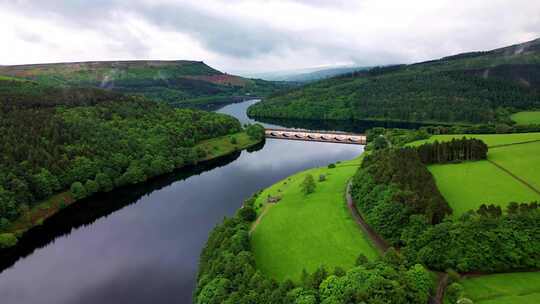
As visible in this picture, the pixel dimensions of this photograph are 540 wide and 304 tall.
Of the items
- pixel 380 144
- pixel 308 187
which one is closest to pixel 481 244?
pixel 308 187

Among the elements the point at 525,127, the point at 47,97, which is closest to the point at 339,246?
the point at 525,127

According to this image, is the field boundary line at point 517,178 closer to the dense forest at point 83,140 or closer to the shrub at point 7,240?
the dense forest at point 83,140

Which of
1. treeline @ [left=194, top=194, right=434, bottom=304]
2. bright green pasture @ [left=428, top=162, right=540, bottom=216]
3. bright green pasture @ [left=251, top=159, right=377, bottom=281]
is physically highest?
bright green pasture @ [left=428, top=162, right=540, bottom=216]

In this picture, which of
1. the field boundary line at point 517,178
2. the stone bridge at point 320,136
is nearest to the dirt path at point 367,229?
the field boundary line at point 517,178

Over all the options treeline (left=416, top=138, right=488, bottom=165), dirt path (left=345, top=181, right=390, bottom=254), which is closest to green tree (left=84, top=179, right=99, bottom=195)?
dirt path (left=345, top=181, right=390, bottom=254)

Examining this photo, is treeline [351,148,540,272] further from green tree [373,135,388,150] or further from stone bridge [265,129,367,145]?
stone bridge [265,129,367,145]

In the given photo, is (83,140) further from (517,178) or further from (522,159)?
(522,159)
